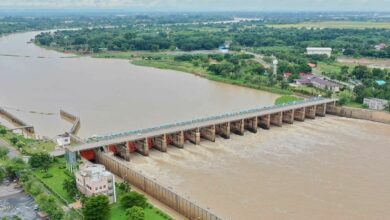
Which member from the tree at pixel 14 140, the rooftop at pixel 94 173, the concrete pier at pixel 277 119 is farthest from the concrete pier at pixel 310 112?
the tree at pixel 14 140

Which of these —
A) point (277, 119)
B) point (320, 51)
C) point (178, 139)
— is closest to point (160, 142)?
point (178, 139)

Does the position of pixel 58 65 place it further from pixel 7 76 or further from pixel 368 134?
pixel 368 134

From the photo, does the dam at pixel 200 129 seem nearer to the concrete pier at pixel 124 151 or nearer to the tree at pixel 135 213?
the concrete pier at pixel 124 151

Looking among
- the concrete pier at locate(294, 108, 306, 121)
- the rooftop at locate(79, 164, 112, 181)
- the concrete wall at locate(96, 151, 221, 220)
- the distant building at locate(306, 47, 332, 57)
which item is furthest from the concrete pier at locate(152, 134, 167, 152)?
the distant building at locate(306, 47, 332, 57)

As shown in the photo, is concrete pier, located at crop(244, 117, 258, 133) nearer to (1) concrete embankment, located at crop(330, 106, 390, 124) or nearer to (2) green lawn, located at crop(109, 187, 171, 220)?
(1) concrete embankment, located at crop(330, 106, 390, 124)

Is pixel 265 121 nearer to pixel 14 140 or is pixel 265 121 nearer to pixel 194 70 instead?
pixel 14 140
